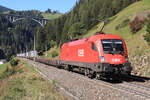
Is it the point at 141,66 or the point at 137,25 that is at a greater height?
the point at 137,25

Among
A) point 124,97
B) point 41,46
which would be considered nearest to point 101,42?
point 124,97

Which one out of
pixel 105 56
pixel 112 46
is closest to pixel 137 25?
pixel 112 46

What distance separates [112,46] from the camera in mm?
21438

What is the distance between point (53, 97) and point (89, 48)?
30.2ft

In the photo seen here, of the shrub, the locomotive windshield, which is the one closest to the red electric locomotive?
the locomotive windshield

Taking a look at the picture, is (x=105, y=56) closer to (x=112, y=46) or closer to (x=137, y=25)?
(x=112, y=46)

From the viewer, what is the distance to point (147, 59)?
29.1 m

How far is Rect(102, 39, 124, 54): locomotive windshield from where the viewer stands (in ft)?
69.6

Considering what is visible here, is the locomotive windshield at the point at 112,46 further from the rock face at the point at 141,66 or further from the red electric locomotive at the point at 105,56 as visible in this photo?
the rock face at the point at 141,66

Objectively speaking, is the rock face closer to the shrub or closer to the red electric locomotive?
the red electric locomotive

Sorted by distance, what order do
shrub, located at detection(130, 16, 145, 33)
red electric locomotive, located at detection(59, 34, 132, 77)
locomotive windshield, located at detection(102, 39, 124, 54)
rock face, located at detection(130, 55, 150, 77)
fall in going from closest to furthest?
1. red electric locomotive, located at detection(59, 34, 132, 77)
2. locomotive windshield, located at detection(102, 39, 124, 54)
3. rock face, located at detection(130, 55, 150, 77)
4. shrub, located at detection(130, 16, 145, 33)

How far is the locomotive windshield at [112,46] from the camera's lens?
2120 centimetres

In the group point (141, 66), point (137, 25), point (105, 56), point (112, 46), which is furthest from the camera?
point (137, 25)

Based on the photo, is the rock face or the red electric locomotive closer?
the red electric locomotive
